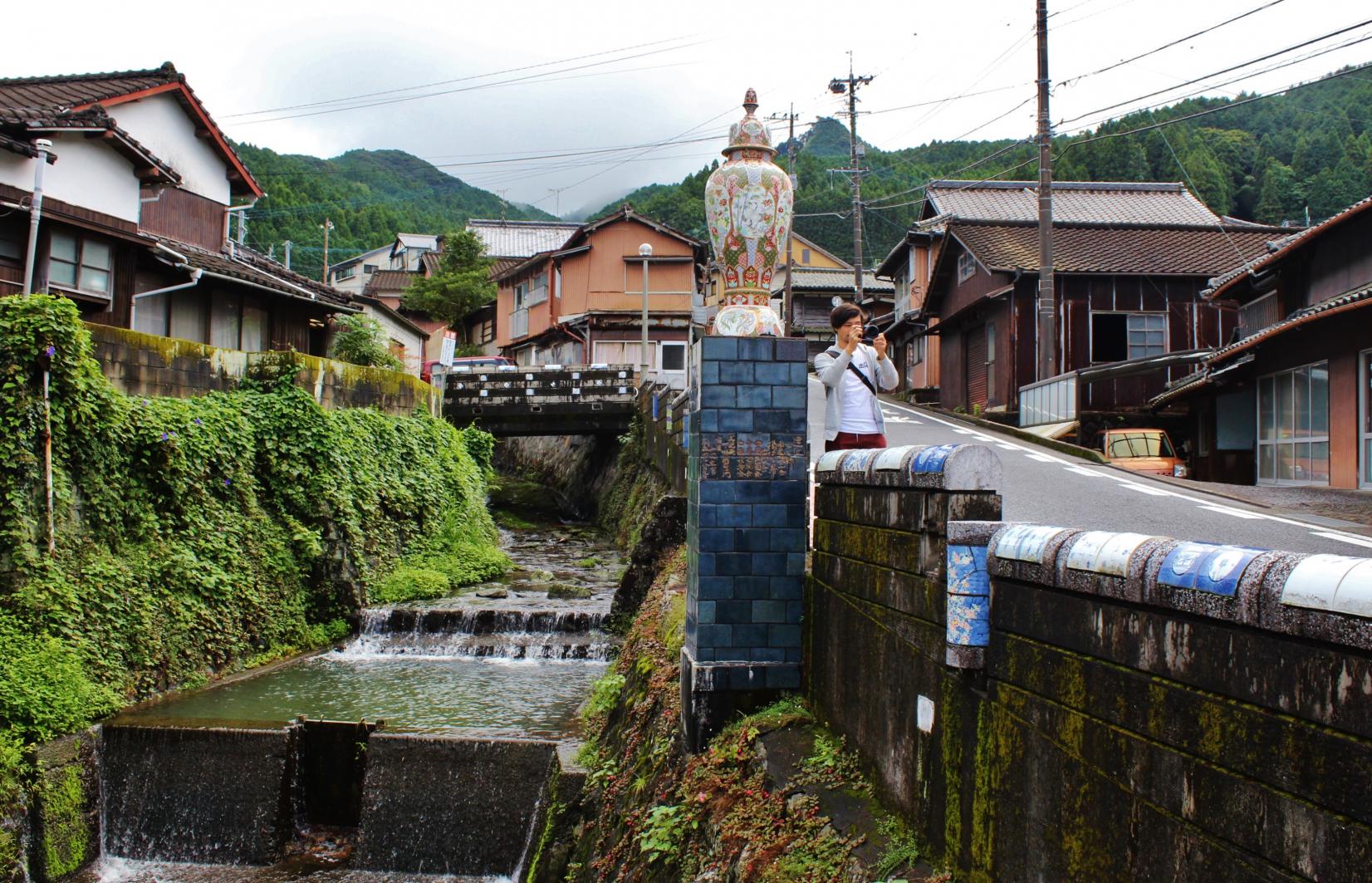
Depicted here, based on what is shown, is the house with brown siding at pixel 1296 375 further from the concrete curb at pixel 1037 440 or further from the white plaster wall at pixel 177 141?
the white plaster wall at pixel 177 141

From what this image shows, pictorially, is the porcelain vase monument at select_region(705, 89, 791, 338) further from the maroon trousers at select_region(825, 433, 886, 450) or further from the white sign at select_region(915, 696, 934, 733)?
the white sign at select_region(915, 696, 934, 733)

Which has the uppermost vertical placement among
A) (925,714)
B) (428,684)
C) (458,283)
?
(458,283)

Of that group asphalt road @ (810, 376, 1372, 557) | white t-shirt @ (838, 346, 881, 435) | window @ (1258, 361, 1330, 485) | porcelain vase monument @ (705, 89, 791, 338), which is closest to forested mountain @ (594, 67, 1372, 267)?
window @ (1258, 361, 1330, 485)

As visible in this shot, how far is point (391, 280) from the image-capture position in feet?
217

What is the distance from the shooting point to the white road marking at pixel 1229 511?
35.2 ft

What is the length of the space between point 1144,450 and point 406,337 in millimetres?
34961

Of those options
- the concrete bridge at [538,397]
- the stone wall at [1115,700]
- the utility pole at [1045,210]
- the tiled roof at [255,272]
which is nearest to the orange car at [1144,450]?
the utility pole at [1045,210]

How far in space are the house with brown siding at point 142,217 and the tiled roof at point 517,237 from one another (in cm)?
3230

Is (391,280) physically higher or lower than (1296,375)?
higher

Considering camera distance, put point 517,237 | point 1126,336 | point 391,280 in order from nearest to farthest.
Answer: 1. point 1126,336
2. point 517,237
3. point 391,280

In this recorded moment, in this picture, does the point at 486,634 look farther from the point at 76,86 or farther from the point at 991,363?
the point at 991,363

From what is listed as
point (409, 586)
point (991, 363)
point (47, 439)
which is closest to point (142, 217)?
point (409, 586)

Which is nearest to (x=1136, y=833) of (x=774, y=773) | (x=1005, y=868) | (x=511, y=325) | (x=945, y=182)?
(x=1005, y=868)

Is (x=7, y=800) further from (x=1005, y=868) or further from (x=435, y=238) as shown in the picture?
(x=435, y=238)
